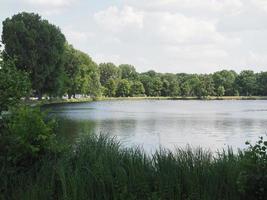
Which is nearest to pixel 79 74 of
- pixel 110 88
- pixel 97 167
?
pixel 110 88

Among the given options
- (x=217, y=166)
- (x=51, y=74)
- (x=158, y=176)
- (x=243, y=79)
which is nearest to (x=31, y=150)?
(x=158, y=176)

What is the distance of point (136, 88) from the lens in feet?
600

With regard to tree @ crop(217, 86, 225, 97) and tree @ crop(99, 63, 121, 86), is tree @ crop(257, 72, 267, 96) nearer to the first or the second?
tree @ crop(217, 86, 225, 97)

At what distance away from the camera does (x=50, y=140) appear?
975 cm

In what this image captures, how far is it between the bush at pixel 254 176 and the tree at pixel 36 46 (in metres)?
65.6

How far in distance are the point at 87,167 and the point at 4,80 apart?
90.3 inches

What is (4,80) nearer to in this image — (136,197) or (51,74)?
(136,197)

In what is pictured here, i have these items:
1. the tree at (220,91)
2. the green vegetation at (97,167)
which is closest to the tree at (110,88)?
the tree at (220,91)

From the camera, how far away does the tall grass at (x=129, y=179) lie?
313 inches

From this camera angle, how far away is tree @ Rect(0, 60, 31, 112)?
31.1 feet

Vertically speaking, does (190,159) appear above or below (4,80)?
below

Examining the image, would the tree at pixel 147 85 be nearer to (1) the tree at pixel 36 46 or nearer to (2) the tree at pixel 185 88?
(2) the tree at pixel 185 88

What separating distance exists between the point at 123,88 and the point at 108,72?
605 inches

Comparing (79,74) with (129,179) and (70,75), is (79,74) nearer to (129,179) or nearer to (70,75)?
(70,75)
